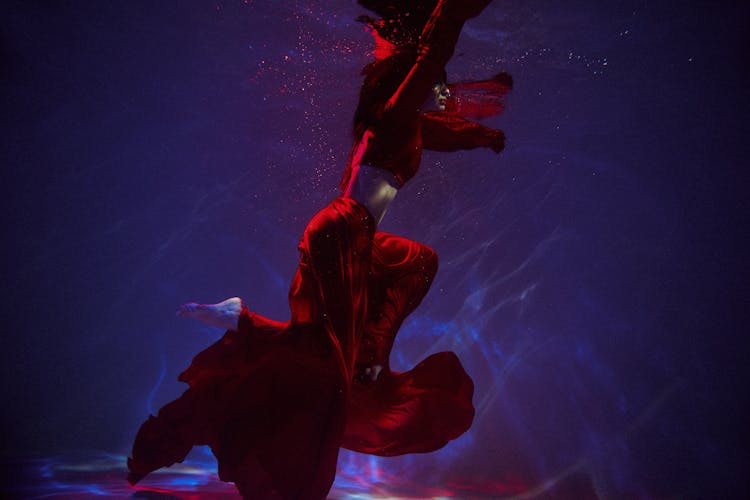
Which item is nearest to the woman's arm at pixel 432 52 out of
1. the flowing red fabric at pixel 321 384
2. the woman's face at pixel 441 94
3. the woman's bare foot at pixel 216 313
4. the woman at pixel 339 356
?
the woman at pixel 339 356

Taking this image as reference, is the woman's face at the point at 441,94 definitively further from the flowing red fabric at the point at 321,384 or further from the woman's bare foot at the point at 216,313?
the woman's bare foot at the point at 216,313

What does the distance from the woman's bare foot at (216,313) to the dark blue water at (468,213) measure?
3.49 metres

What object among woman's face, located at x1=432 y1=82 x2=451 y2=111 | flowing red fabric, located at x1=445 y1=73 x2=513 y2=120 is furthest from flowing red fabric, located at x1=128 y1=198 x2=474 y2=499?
flowing red fabric, located at x1=445 y1=73 x2=513 y2=120

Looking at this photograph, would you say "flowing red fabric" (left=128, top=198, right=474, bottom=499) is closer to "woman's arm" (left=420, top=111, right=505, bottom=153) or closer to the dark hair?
the dark hair

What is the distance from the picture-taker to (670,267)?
7082mm

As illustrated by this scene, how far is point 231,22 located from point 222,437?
6.09 metres

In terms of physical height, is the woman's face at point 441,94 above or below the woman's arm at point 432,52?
below

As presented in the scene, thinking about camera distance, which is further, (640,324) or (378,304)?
(640,324)

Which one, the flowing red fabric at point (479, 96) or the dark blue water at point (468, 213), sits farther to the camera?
the dark blue water at point (468, 213)

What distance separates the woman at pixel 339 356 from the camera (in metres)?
2.71

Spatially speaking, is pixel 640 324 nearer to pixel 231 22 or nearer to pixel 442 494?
pixel 442 494

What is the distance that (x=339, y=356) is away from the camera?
2.66m

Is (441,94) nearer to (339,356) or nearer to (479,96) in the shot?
(479,96)

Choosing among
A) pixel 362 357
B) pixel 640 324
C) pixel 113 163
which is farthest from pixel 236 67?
pixel 640 324
